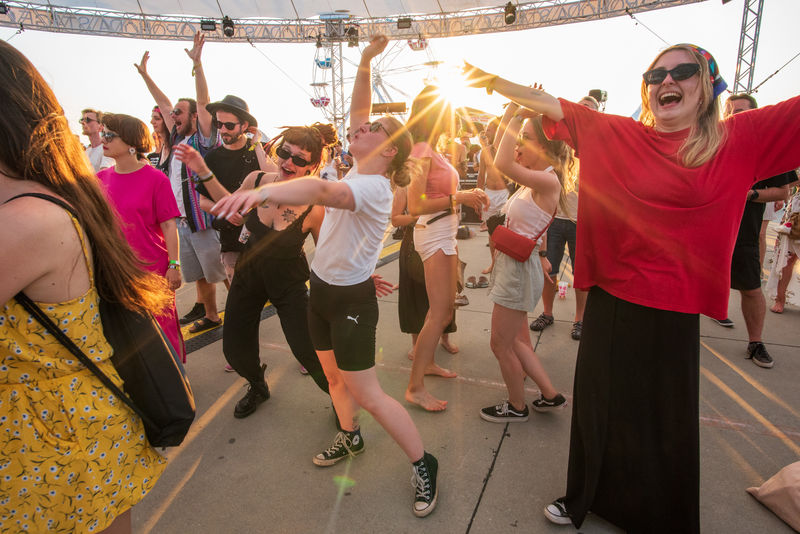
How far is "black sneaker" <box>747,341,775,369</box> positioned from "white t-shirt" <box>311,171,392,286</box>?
3402 mm

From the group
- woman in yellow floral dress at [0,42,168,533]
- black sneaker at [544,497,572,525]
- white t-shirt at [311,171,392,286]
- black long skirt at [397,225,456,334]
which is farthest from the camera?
black long skirt at [397,225,456,334]

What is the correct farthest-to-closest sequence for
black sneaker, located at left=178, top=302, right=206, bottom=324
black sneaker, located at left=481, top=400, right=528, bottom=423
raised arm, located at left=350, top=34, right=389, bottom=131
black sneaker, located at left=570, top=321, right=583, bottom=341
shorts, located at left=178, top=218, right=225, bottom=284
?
black sneaker, located at left=178, top=302, right=206, bottom=324 < shorts, located at left=178, top=218, right=225, bottom=284 < black sneaker, located at left=570, top=321, right=583, bottom=341 < black sneaker, located at left=481, top=400, right=528, bottom=423 < raised arm, located at left=350, top=34, right=389, bottom=131

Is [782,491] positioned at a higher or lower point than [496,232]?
lower

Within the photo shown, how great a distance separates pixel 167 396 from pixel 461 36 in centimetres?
2858

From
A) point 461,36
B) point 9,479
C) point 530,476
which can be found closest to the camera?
point 9,479

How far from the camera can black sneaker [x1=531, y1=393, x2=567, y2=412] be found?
8.89 feet

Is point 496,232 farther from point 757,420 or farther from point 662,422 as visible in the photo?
point 757,420

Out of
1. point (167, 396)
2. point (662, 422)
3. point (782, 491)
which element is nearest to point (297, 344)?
point (167, 396)

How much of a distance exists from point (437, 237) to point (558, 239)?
1.95 meters

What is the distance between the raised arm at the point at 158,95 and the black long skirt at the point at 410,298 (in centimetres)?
273

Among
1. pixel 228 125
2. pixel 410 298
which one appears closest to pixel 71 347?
pixel 410 298

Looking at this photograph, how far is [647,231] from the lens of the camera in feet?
5.24

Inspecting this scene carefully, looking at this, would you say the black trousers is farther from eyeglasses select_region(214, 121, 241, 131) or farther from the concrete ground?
eyeglasses select_region(214, 121, 241, 131)

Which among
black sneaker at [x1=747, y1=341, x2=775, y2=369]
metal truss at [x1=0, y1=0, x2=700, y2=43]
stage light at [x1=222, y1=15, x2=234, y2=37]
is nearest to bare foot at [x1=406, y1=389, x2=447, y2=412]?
black sneaker at [x1=747, y1=341, x2=775, y2=369]
